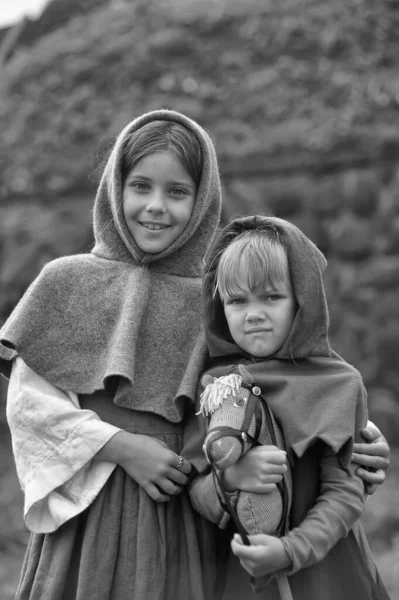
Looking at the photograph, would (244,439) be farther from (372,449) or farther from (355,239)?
(355,239)

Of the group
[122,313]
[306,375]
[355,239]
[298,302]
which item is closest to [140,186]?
[122,313]

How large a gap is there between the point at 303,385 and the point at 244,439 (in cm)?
20

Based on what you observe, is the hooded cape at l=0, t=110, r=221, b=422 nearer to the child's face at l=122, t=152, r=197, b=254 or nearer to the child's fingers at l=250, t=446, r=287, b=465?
the child's face at l=122, t=152, r=197, b=254

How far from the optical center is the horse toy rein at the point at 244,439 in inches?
75.8

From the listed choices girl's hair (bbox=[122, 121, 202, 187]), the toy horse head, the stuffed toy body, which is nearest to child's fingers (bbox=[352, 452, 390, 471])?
the stuffed toy body

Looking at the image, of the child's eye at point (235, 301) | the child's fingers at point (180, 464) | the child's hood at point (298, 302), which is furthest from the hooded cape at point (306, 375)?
the child's fingers at point (180, 464)

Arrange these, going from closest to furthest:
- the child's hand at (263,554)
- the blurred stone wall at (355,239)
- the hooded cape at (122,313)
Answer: the child's hand at (263,554), the hooded cape at (122,313), the blurred stone wall at (355,239)

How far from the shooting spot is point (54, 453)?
7.25 feet

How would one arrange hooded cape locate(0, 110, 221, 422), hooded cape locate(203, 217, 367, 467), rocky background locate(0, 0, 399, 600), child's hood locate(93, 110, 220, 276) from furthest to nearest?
rocky background locate(0, 0, 399, 600), child's hood locate(93, 110, 220, 276), hooded cape locate(0, 110, 221, 422), hooded cape locate(203, 217, 367, 467)

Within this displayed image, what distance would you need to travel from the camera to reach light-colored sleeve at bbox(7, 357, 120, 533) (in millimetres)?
2178

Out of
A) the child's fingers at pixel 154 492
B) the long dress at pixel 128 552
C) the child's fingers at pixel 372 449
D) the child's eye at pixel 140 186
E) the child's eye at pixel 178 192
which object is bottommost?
the long dress at pixel 128 552

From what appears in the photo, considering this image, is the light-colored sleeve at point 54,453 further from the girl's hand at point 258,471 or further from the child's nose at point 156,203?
the child's nose at point 156,203

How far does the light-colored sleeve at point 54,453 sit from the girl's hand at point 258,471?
362 millimetres

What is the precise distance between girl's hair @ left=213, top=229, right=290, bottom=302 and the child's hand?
0.56 meters
